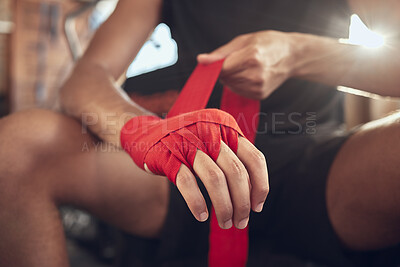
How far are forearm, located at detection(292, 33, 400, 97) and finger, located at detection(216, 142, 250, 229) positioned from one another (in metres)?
0.28

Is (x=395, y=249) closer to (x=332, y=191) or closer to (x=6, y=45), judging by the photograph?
(x=332, y=191)

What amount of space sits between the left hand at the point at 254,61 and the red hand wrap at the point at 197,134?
0.01 m

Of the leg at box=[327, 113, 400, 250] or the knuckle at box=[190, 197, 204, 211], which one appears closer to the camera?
the knuckle at box=[190, 197, 204, 211]

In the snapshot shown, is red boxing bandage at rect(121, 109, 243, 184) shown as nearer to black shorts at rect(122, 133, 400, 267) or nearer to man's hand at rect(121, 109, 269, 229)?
man's hand at rect(121, 109, 269, 229)

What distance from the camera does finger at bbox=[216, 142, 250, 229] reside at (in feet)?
0.91

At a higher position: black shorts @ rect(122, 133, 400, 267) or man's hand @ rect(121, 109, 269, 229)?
man's hand @ rect(121, 109, 269, 229)

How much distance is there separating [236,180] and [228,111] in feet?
0.52

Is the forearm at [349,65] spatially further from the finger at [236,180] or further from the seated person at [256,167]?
the finger at [236,180]

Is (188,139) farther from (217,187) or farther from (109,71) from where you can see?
(109,71)

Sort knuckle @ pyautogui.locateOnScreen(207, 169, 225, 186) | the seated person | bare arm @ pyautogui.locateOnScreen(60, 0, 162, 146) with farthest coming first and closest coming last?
bare arm @ pyautogui.locateOnScreen(60, 0, 162, 146)
the seated person
knuckle @ pyautogui.locateOnScreen(207, 169, 225, 186)

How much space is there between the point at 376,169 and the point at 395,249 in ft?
0.50

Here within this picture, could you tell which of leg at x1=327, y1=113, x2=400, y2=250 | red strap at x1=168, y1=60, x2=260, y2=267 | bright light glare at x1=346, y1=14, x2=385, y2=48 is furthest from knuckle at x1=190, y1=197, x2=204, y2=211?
bright light glare at x1=346, y1=14, x2=385, y2=48

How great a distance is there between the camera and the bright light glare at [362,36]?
53cm

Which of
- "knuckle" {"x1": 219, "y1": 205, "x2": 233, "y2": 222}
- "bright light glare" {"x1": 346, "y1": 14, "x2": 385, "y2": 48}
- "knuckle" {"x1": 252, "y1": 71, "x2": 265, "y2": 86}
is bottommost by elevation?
"knuckle" {"x1": 219, "y1": 205, "x2": 233, "y2": 222}
